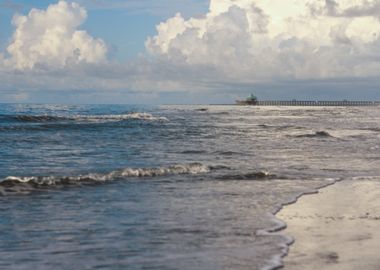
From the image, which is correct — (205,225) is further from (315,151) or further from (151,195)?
(315,151)

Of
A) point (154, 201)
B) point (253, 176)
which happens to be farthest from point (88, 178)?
point (253, 176)

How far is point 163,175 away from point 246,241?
10.5 m

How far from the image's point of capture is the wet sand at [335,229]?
339 inches

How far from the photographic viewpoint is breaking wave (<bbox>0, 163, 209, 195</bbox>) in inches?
685

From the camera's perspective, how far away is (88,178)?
1892cm

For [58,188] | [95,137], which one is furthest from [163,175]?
[95,137]

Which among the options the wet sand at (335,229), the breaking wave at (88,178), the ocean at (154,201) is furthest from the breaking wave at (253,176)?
the wet sand at (335,229)

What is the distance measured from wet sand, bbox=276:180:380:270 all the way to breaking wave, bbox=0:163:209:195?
6.17 m

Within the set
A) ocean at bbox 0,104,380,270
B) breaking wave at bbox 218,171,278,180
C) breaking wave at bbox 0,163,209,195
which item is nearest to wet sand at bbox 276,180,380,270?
ocean at bbox 0,104,380,270

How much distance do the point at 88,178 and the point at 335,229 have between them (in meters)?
9.88

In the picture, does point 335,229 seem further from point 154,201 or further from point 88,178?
point 88,178

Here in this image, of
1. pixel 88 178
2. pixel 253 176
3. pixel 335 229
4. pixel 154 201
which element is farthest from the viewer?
pixel 253 176

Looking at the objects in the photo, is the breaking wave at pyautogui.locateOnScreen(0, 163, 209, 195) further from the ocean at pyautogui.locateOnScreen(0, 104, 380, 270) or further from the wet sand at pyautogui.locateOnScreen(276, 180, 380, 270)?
the wet sand at pyautogui.locateOnScreen(276, 180, 380, 270)

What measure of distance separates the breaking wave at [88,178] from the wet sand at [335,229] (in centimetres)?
617
